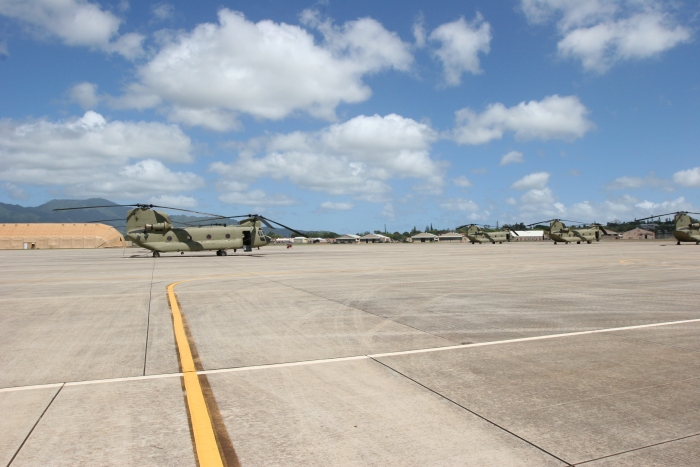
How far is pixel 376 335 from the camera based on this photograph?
7.99 meters

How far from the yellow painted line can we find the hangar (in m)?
98.0

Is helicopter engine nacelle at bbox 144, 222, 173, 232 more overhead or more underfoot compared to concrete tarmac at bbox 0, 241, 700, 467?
more overhead

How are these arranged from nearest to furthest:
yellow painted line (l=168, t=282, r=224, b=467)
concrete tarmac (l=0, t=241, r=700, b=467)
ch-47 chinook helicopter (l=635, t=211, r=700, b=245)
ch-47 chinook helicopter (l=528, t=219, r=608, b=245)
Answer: yellow painted line (l=168, t=282, r=224, b=467)
concrete tarmac (l=0, t=241, r=700, b=467)
ch-47 chinook helicopter (l=635, t=211, r=700, b=245)
ch-47 chinook helicopter (l=528, t=219, r=608, b=245)

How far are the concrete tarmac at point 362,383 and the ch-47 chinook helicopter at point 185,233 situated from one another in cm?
2714

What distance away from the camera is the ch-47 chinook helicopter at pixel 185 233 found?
37375mm

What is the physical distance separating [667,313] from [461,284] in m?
6.69

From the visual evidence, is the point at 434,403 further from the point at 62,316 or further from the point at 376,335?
the point at 62,316

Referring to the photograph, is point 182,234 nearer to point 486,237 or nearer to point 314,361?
point 314,361

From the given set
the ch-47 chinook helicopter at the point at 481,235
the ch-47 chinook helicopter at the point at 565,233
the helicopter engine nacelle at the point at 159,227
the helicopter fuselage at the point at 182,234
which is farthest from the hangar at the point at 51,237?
the ch-47 chinook helicopter at the point at 565,233

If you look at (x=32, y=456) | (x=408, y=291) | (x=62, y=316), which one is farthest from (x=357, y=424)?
(x=408, y=291)

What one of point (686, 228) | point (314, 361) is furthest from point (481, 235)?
point (314, 361)

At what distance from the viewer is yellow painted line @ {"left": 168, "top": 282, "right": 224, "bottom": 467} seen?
370 centimetres

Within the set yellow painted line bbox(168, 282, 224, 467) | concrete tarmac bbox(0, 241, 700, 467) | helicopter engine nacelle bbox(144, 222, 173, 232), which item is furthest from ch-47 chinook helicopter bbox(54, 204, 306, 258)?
yellow painted line bbox(168, 282, 224, 467)

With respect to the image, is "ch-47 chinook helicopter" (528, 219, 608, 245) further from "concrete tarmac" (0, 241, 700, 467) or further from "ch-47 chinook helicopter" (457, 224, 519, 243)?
"concrete tarmac" (0, 241, 700, 467)
